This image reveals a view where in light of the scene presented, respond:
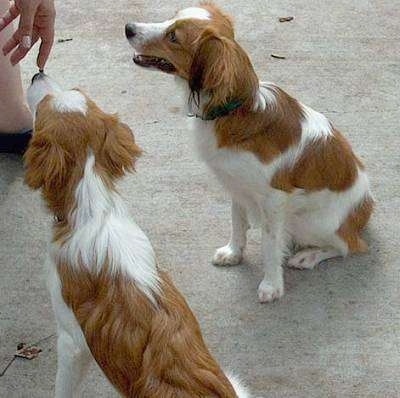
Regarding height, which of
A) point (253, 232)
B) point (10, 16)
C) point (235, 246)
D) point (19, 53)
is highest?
point (10, 16)

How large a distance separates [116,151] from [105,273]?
1.25ft

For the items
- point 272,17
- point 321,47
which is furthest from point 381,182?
point 272,17

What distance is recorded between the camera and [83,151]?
286 centimetres

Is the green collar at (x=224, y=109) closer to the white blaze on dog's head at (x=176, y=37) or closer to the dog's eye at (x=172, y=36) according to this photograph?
the white blaze on dog's head at (x=176, y=37)

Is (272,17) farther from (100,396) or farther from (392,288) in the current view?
(100,396)

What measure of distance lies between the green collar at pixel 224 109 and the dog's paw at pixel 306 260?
75 cm

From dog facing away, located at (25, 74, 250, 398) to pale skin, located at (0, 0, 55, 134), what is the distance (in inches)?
22.2

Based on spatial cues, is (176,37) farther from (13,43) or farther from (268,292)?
(268,292)

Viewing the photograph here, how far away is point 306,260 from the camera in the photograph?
382cm

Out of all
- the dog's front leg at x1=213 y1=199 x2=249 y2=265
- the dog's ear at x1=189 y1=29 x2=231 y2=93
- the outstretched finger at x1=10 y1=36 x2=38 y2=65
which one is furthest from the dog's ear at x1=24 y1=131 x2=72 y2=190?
the dog's front leg at x1=213 y1=199 x2=249 y2=265

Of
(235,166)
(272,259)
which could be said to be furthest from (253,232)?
(235,166)

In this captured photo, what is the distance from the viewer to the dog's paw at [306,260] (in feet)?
12.5

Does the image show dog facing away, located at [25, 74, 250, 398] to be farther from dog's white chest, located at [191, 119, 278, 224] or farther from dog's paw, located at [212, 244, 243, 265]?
dog's paw, located at [212, 244, 243, 265]

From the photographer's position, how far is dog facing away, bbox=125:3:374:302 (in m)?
3.31
